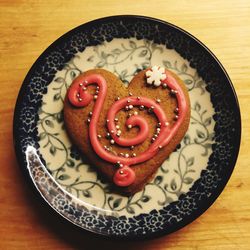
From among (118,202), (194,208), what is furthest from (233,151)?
(118,202)

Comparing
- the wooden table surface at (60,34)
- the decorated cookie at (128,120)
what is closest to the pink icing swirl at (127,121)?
the decorated cookie at (128,120)

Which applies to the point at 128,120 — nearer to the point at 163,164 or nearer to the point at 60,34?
the point at 163,164

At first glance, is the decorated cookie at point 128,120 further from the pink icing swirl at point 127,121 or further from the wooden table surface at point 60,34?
the wooden table surface at point 60,34

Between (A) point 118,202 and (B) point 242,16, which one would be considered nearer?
(A) point 118,202

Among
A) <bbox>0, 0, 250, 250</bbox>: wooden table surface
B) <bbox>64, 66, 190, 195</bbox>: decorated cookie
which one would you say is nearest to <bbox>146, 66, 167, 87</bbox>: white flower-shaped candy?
<bbox>64, 66, 190, 195</bbox>: decorated cookie

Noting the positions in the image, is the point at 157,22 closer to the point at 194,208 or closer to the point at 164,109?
the point at 164,109

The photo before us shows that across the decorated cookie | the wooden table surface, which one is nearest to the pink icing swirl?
the decorated cookie

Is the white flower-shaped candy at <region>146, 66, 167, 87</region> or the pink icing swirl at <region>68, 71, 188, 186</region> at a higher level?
the white flower-shaped candy at <region>146, 66, 167, 87</region>

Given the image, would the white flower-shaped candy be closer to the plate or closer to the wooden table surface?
the plate
